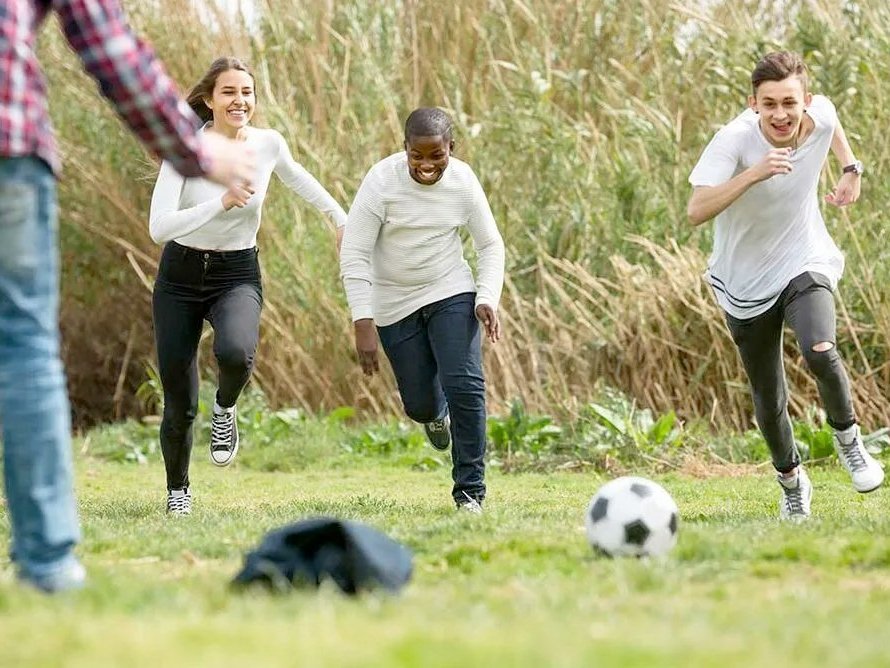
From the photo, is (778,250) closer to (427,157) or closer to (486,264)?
(486,264)

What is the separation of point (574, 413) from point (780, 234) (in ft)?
12.5

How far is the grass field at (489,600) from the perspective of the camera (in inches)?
130

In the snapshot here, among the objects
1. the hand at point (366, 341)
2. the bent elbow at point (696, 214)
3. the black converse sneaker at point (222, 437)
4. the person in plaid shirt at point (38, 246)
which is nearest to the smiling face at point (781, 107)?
the bent elbow at point (696, 214)

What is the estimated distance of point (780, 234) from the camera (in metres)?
7.00

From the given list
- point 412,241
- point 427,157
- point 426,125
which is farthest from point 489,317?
point 426,125

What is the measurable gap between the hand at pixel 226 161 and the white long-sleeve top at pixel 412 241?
301cm

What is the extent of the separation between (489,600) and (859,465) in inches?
129

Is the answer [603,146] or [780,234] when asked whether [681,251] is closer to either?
[603,146]

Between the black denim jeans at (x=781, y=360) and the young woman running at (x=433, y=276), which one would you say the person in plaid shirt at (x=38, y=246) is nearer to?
the young woman running at (x=433, y=276)

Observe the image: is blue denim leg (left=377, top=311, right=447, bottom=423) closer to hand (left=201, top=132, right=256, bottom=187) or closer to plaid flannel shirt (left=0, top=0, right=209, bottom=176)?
Result: hand (left=201, top=132, right=256, bottom=187)

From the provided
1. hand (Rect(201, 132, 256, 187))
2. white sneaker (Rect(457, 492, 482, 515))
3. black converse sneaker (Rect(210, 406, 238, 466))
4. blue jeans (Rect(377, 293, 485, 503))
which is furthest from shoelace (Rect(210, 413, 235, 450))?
hand (Rect(201, 132, 256, 187))

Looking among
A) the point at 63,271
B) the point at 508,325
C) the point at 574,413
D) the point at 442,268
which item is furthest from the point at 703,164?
the point at 63,271

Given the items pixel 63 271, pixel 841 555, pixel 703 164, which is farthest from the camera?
pixel 63 271

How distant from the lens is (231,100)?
7473mm
